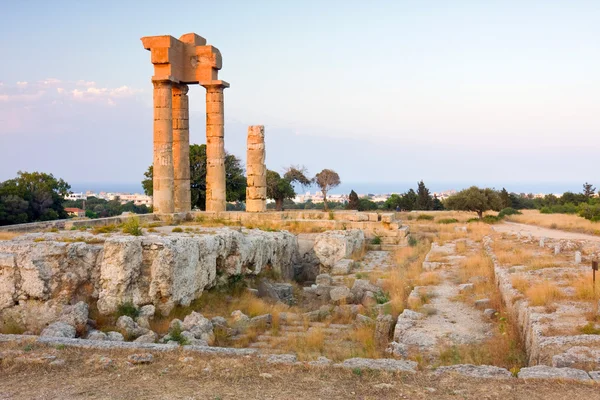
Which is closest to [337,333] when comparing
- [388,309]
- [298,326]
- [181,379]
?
[298,326]

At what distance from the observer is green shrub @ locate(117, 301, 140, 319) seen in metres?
8.60

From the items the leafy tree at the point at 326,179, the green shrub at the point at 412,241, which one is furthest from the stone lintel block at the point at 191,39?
the leafy tree at the point at 326,179

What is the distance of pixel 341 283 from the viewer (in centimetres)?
1348

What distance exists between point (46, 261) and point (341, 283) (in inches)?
285

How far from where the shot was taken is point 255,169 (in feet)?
77.7

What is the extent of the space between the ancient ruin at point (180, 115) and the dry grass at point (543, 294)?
1615 centimetres

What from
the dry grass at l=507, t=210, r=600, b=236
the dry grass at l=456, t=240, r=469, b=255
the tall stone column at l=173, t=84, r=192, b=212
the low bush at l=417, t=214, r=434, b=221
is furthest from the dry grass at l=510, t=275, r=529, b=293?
the low bush at l=417, t=214, r=434, b=221

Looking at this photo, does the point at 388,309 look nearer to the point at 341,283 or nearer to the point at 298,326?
the point at 298,326

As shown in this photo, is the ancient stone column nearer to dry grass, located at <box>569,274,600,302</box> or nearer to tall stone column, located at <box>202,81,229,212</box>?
tall stone column, located at <box>202,81,229,212</box>

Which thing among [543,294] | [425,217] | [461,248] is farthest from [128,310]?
[425,217]

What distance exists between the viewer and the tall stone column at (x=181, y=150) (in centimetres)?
2369

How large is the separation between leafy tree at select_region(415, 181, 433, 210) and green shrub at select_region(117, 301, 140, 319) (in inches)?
1675

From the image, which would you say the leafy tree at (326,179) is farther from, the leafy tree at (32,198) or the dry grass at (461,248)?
the dry grass at (461,248)

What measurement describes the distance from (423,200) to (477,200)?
14906mm
